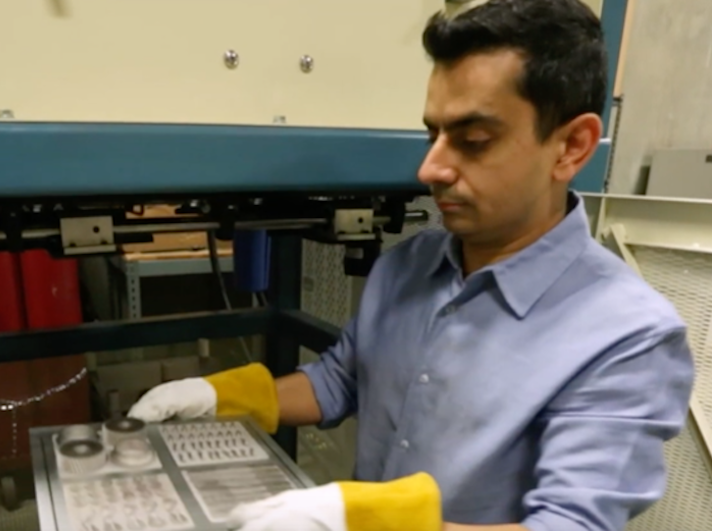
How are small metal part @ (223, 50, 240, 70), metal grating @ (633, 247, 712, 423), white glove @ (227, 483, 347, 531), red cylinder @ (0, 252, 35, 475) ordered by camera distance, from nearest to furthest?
white glove @ (227, 483, 347, 531) → small metal part @ (223, 50, 240, 70) → metal grating @ (633, 247, 712, 423) → red cylinder @ (0, 252, 35, 475)

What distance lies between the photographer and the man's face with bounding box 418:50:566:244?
805 millimetres

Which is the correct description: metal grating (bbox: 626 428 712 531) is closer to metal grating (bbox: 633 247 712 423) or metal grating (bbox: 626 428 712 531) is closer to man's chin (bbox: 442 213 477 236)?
metal grating (bbox: 633 247 712 423)

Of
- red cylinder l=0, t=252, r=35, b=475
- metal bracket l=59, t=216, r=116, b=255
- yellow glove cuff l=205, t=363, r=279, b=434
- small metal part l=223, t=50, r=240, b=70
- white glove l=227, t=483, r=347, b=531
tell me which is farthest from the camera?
red cylinder l=0, t=252, r=35, b=475

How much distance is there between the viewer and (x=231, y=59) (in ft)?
2.56

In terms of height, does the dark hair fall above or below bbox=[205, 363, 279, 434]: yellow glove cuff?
above

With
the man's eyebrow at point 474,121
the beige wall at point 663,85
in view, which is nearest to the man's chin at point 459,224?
the man's eyebrow at point 474,121

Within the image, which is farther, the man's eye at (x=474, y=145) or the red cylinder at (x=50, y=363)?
the red cylinder at (x=50, y=363)

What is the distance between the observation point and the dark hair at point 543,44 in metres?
0.81

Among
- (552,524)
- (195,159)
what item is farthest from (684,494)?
(195,159)

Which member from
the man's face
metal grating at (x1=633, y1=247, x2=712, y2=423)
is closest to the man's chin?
the man's face

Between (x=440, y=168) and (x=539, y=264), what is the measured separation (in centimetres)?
19

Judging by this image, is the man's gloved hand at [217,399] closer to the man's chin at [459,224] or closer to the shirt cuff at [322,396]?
the shirt cuff at [322,396]

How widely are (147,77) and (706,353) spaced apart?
1518 millimetres

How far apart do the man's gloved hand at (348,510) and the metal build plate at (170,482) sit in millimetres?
73
